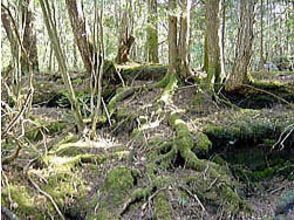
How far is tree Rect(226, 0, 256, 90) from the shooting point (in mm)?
8750

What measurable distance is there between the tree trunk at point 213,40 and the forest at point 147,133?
21 millimetres

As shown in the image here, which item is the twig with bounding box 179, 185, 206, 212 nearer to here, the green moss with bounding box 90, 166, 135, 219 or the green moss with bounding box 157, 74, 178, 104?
the green moss with bounding box 90, 166, 135, 219

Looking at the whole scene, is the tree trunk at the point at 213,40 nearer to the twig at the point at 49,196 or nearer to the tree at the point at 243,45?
the tree at the point at 243,45

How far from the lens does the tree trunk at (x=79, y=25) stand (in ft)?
33.7

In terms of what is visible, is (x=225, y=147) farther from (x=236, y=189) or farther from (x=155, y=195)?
(x=155, y=195)

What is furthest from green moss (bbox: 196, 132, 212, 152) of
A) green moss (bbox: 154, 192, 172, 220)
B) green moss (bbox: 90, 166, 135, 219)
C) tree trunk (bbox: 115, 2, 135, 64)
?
tree trunk (bbox: 115, 2, 135, 64)

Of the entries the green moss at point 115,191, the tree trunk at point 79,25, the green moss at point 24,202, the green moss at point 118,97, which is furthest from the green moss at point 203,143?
the tree trunk at point 79,25

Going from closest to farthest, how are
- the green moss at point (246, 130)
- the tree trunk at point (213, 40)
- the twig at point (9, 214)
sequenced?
the twig at point (9, 214) → the green moss at point (246, 130) → the tree trunk at point (213, 40)

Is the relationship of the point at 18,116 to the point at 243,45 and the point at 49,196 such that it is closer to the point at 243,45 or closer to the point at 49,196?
the point at 49,196

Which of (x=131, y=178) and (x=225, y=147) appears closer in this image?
(x=131, y=178)

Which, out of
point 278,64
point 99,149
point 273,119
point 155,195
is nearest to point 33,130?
point 99,149

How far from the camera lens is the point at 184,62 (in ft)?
32.2

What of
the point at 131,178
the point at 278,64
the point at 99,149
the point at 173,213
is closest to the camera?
the point at 173,213

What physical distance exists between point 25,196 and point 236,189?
2933 mm
